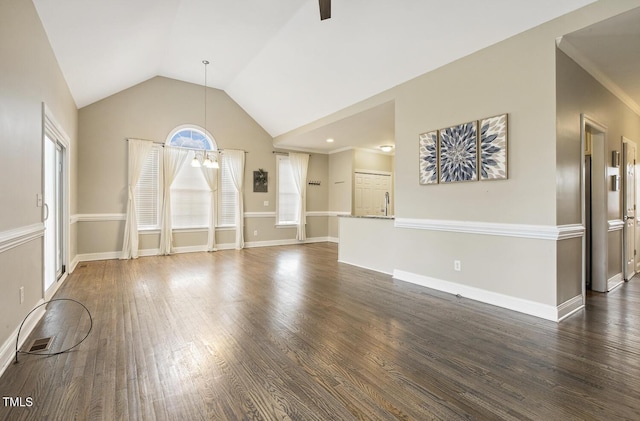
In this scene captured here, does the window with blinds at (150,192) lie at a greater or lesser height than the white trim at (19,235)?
greater

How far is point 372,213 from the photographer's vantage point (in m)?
8.79

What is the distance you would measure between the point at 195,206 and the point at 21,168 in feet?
15.3

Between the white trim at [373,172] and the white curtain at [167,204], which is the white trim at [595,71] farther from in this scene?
the white curtain at [167,204]

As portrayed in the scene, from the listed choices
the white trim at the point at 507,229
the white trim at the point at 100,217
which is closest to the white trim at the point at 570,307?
the white trim at the point at 507,229

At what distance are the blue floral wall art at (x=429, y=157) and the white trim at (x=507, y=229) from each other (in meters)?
0.57

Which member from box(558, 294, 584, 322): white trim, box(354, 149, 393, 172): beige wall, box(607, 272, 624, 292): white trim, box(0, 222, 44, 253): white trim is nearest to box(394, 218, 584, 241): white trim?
box(558, 294, 584, 322): white trim

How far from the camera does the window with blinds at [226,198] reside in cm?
743

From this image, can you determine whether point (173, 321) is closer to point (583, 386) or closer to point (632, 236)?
point (583, 386)

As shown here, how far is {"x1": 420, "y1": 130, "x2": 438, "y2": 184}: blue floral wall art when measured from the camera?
3912 mm

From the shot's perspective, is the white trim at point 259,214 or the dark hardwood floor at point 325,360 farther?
the white trim at point 259,214

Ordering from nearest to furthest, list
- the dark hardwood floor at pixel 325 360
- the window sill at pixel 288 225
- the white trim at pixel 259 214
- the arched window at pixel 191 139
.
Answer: the dark hardwood floor at pixel 325 360
the arched window at pixel 191 139
the white trim at pixel 259 214
the window sill at pixel 288 225

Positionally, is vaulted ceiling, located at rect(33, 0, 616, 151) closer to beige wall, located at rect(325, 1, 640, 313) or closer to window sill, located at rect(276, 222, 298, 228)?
beige wall, located at rect(325, 1, 640, 313)

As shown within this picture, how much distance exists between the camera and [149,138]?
21.5 ft

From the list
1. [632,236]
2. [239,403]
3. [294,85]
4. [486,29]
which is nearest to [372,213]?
[294,85]
